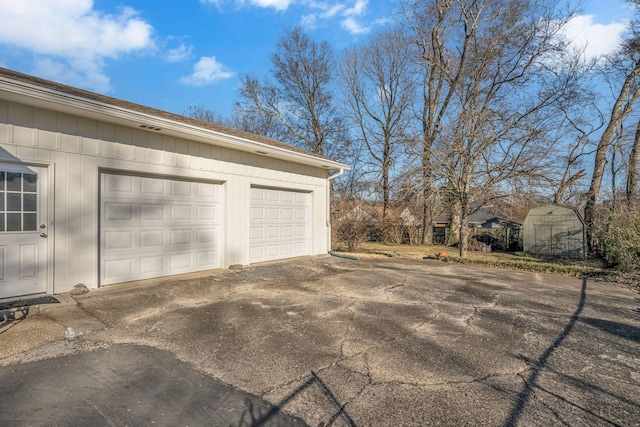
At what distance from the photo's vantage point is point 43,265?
4789mm

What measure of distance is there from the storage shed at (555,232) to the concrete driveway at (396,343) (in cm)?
872

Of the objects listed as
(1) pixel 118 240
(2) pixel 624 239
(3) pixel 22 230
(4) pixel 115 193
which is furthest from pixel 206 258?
(2) pixel 624 239

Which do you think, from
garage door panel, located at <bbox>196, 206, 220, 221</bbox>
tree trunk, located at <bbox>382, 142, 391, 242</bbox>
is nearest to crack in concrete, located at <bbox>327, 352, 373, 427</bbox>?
garage door panel, located at <bbox>196, 206, 220, 221</bbox>

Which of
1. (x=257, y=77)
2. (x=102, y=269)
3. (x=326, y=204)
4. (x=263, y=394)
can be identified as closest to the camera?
(x=263, y=394)

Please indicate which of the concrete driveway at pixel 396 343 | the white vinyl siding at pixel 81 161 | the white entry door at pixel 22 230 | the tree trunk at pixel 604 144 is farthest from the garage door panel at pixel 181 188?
the tree trunk at pixel 604 144

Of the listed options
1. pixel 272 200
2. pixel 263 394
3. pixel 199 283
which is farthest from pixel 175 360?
pixel 272 200

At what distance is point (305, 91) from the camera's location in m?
23.2

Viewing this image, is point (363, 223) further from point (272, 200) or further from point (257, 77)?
point (257, 77)

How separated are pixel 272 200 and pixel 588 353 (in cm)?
675

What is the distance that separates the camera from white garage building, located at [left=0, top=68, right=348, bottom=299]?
4590 millimetres

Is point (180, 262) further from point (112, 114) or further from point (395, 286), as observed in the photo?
point (395, 286)

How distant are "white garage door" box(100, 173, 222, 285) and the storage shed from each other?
13942 millimetres

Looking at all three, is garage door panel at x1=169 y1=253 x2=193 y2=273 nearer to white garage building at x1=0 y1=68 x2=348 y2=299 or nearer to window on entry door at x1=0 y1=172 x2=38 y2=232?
white garage building at x1=0 y1=68 x2=348 y2=299

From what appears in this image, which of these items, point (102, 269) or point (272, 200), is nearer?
point (102, 269)
